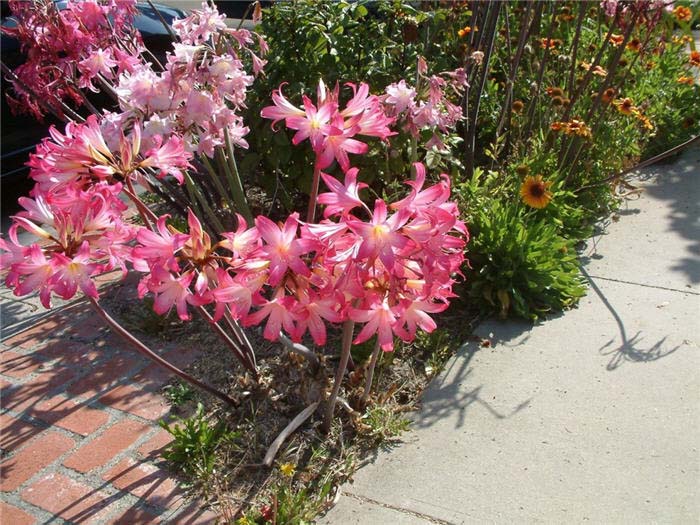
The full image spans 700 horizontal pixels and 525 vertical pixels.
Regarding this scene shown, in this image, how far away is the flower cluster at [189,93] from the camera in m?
1.93

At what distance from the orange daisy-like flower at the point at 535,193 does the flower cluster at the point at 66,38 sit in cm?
198

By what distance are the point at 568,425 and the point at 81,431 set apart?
196 centimetres

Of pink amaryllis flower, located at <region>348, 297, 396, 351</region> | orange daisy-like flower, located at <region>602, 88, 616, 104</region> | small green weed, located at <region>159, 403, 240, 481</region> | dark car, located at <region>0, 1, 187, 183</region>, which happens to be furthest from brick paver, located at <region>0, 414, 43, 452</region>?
orange daisy-like flower, located at <region>602, 88, 616, 104</region>

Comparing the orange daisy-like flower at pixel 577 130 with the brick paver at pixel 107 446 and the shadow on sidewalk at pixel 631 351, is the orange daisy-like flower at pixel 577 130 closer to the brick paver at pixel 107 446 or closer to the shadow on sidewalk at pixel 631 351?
the shadow on sidewalk at pixel 631 351

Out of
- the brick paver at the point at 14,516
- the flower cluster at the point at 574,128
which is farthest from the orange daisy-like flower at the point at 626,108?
the brick paver at the point at 14,516

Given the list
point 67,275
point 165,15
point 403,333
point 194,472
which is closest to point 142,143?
point 67,275

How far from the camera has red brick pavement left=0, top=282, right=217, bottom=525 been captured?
2.22 meters

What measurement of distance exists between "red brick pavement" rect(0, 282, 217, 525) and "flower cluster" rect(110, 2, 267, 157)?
1218 mm

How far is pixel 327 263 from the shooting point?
146cm

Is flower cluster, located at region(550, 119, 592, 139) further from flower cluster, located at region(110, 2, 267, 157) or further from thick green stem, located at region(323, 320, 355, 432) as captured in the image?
flower cluster, located at region(110, 2, 267, 157)

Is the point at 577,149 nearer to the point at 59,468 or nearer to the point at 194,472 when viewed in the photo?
the point at 194,472

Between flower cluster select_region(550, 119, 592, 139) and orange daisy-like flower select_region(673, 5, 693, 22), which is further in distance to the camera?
orange daisy-like flower select_region(673, 5, 693, 22)

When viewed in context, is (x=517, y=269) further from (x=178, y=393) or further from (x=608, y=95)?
(x=178, y=393)

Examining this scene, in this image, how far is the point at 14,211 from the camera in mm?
5211
